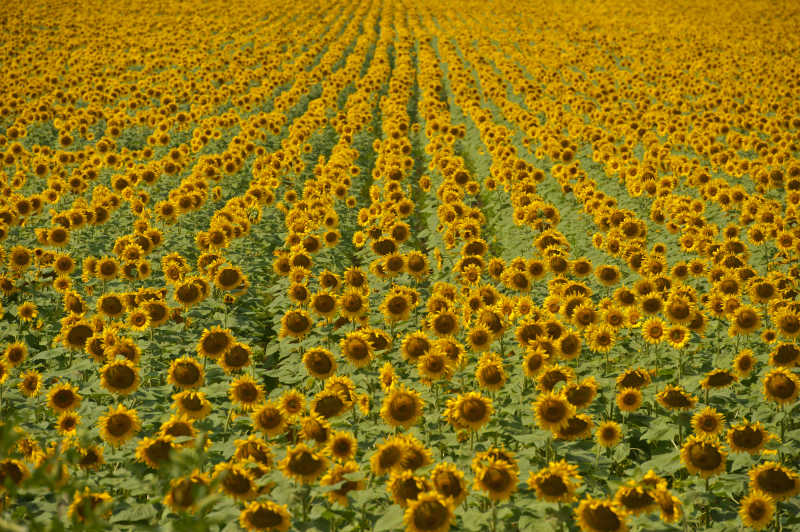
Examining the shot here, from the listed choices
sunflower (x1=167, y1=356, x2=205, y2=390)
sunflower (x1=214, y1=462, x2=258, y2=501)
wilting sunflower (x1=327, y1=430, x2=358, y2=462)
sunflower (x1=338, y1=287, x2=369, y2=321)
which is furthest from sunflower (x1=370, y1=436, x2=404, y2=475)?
sunflower (x1=338, y1=287, x2=369, y2=321)

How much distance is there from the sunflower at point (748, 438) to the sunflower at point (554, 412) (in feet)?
4.57

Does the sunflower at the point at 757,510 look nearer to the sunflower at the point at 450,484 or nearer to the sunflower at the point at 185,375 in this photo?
the sunflower at the point at 450,484

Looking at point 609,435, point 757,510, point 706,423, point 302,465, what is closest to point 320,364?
point 302,465

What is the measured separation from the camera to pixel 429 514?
357 cm

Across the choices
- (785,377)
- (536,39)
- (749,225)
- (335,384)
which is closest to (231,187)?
(335,384)

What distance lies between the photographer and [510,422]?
542cm

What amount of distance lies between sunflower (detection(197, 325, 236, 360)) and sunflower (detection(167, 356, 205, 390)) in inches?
13.3

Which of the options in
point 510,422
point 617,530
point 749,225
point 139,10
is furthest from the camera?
point 139,10

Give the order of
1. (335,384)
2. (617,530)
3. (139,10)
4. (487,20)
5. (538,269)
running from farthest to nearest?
(487,20)
(139,10)
(538,269)
(335,384)
(617,530)

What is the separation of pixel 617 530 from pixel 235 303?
6.30 metres

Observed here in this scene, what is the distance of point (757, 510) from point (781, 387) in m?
1.38

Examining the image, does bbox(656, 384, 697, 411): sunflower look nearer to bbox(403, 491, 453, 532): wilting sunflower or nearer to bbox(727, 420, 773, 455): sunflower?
bbox(727, 420, 773, 455): sunflower

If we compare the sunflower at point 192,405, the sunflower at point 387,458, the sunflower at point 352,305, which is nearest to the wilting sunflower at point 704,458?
the sunflower at point 387,458

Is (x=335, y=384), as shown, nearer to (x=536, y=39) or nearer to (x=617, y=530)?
(x=617, y=530)
